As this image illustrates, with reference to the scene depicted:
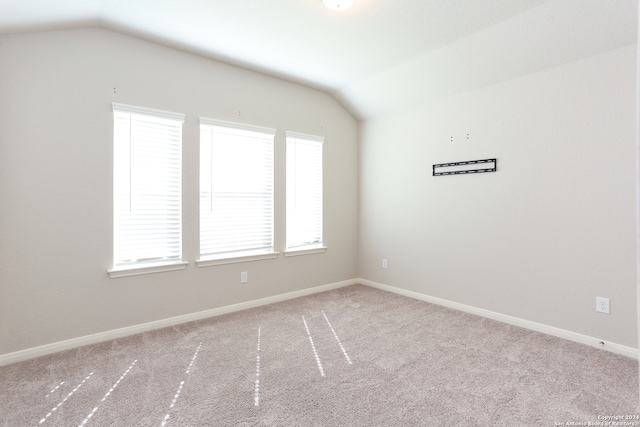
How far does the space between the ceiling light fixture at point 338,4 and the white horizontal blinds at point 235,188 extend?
157 cm

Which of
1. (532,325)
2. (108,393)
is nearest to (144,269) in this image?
(108,393)

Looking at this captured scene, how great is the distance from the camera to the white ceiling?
236 centimetres

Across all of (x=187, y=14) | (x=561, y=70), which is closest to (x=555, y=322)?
(x=561, y=70)

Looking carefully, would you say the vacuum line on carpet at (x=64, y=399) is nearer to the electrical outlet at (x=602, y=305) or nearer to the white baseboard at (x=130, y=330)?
the white baseboard at (x=130, y=330)

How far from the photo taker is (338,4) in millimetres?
2340

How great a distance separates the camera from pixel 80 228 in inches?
104

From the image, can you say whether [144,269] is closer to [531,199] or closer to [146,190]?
[146,190]

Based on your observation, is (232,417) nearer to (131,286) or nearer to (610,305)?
(131,286)

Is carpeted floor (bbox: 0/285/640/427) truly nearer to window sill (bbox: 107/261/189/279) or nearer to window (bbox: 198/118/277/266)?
window sill (bbox: 107/261/189/279)

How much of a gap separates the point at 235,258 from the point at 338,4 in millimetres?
2527

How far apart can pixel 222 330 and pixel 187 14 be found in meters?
2.66

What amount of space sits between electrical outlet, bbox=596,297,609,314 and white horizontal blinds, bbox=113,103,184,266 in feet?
12.1

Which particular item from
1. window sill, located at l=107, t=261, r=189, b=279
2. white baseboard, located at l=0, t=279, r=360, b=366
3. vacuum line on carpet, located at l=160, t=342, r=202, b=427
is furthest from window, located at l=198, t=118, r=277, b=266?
vacuum line on carpet, located at l=160, t=342, r=202, b=427

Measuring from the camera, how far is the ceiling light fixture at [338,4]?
2.31m
